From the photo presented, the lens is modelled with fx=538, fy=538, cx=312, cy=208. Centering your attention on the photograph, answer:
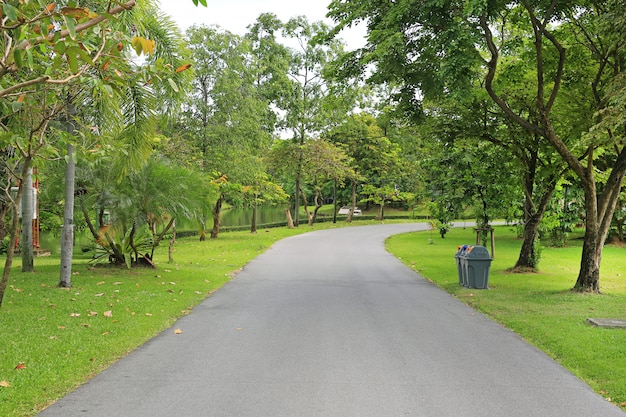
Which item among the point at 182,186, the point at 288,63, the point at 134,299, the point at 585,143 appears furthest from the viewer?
the point at 288,63

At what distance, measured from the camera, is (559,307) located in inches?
406

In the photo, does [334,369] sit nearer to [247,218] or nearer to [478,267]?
[478,267]

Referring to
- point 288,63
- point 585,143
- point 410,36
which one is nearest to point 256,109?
point 288,63

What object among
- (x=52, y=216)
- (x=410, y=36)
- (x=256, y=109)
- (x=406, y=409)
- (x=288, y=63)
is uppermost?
(x=288, y=63)

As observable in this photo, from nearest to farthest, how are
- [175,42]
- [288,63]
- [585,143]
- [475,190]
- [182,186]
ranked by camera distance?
[585,143], [175,42], [182,186], [475,190], [288,63]

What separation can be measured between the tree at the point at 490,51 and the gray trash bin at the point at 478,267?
2.06m

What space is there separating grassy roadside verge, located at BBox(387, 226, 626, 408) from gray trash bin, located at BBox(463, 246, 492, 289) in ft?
1.09

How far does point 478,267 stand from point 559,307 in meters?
2.89

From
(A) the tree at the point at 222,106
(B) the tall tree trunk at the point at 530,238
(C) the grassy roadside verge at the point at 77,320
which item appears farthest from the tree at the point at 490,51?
(A) the tree at the point at 222,106

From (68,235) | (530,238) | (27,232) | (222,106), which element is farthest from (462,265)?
(222,106)

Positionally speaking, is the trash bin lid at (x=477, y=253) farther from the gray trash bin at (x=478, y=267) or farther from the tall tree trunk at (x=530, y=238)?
the tall tree trunk at (x=530, y=238)

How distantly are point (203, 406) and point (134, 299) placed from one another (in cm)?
580

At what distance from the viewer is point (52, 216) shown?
2531cm

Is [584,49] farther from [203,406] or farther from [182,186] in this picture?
[203,406]
